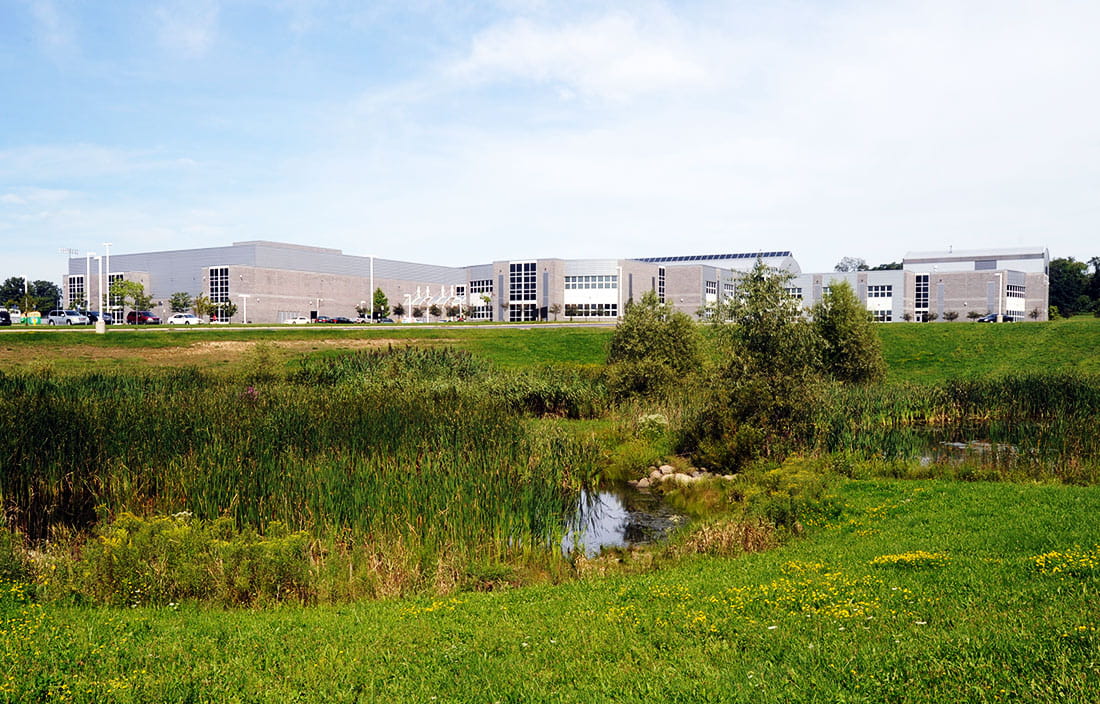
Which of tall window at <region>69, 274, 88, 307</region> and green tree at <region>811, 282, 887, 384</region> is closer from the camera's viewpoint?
green tree at <region>811, 282, 887, 384</region>

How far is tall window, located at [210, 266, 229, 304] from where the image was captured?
80562mm

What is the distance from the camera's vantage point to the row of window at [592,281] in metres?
85.6

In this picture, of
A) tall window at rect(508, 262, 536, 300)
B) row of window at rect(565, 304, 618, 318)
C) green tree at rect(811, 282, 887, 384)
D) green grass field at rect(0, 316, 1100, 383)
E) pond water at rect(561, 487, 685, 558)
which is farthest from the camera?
tall window at rect(508, 262, 536, 300)

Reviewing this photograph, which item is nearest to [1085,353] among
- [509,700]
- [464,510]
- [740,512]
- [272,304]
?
[740,512]

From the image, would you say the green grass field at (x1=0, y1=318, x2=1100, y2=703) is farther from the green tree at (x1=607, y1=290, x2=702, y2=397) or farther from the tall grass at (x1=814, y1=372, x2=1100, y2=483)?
the green tree at (x1=607, y1=290, x2=702, y2=397)

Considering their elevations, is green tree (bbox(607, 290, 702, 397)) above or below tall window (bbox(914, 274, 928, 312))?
below

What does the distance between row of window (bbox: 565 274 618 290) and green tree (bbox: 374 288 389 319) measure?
20136mm

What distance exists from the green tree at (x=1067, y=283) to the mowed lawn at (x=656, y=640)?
11024 cm

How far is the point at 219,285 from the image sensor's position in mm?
81312

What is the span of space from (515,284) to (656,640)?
8380 cm

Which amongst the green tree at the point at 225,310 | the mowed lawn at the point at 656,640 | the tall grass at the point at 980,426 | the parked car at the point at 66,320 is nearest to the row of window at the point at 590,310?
the green tree at the point at 225,310

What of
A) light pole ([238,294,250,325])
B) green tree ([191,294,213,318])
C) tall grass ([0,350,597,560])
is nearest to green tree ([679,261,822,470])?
tall grass ([0,350,597,560])

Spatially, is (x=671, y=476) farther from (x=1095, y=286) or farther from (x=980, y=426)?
(x=1095, y=286)

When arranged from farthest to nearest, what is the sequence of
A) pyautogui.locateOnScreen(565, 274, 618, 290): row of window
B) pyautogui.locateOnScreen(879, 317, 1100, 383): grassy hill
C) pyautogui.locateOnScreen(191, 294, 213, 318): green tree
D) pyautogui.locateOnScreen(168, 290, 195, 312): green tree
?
pyautogui.locateOnScreen(565, 274, 618, 290): row of window < pyautogui.locateOnScreen(168, 290, 195, 312): green tree < pyautogui.locateOnScreen(191, 294, 213, 318): green tree < pyautogui.locateOnScreen(879, 317, 1100, 383): grassy hill
